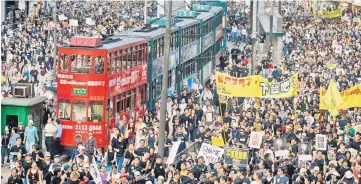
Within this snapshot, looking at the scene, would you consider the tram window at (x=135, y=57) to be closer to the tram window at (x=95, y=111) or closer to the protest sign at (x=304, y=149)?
the tram window at (x=95, y=111)

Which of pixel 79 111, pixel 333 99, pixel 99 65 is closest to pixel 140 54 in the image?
pixel 99 65

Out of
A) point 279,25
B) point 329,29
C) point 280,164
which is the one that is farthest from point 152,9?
point 280,164

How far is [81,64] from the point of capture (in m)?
29.8

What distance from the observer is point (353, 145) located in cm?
2639

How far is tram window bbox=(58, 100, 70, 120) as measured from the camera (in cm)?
2970

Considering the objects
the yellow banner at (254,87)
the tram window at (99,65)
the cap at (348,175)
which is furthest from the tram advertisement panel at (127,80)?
the cap at (348,175)

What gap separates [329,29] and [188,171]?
50.3 m

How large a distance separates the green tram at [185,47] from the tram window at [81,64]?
5228 mm

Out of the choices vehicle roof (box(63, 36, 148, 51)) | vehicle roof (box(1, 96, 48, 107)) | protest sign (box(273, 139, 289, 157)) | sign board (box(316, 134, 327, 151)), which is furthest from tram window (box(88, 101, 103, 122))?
sign board (box(316, 134, 327, 151))

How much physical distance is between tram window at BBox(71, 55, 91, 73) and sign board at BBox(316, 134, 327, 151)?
654 centimetres

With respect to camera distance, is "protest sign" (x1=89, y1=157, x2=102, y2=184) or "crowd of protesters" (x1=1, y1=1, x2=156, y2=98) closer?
"protest sign" (x1=89, y1=157, x2=102, y2=184)

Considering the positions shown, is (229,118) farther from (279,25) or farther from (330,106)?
(279,25)

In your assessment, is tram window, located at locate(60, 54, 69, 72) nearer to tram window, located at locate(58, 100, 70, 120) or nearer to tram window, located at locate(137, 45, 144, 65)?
tram window, located at locate(58, 100, 70, 120)

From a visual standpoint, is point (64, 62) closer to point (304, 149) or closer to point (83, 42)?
point (83, 42)
